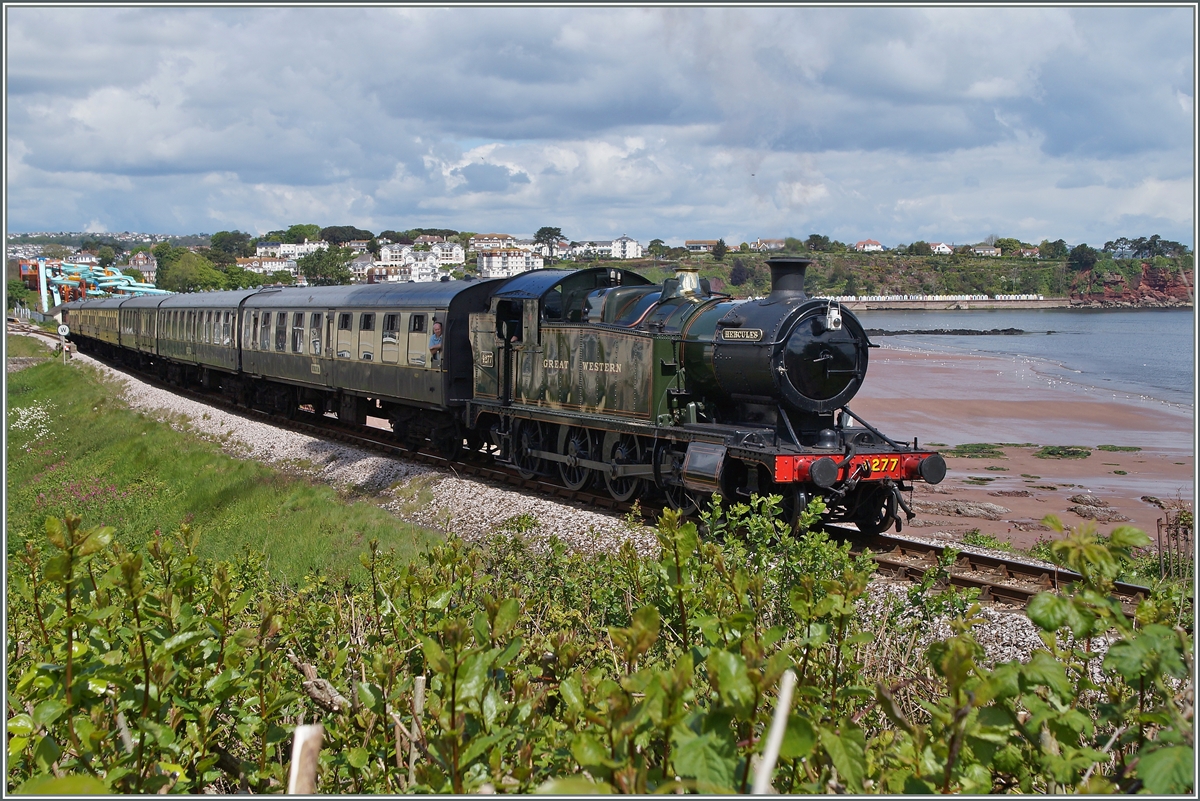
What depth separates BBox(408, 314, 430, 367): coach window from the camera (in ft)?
67.5

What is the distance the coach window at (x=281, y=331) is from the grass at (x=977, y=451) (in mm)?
23310

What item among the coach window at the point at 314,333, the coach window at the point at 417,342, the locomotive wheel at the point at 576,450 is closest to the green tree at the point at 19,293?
the coach window at the point at 314,333

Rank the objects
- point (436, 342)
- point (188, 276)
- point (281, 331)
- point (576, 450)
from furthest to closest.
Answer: point (188, 276)
point (281, 331)
point (436, 342)
point (576, 450)

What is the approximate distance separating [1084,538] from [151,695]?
408cm

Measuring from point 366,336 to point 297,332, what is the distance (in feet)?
16.7

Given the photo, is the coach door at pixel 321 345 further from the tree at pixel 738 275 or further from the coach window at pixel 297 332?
the tree at pixel 738 275

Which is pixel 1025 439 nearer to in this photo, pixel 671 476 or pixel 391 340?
pixel 391 340

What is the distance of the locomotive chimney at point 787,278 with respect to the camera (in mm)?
13562

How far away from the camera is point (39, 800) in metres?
2.54

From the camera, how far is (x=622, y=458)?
50.7 feet

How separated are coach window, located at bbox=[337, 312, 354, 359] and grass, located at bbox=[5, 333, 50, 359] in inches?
2074

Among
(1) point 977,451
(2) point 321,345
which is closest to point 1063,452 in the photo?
(1) point 977,451

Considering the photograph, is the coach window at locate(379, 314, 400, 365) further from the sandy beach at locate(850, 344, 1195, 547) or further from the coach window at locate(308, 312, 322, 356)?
the sandy beach at locate(850, 344, 1195, 547)

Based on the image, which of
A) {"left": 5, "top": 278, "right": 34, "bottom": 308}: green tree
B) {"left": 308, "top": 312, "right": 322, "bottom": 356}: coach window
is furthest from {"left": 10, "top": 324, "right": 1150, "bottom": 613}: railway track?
{"left": 5, "top": 278, "right": 34, "bottom": 308}: green tree
